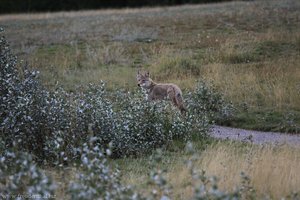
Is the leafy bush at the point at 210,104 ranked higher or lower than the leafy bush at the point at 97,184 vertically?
lower

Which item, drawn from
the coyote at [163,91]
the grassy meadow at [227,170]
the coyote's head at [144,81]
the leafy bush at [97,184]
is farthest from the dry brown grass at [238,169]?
the coyote's head at [144,81]

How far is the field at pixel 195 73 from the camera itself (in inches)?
374

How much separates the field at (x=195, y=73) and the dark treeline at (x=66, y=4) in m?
24.7

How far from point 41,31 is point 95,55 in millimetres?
14578

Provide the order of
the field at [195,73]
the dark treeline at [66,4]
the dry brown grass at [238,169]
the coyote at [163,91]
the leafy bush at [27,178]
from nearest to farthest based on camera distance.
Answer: the leafy bush at [27,178] → the dry brown grass at [238,169] → the field at [195,73] → the coyote at [163,91] → the dark treeline at [66,4]

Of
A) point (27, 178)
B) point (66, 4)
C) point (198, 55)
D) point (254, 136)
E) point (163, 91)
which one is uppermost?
point (27, 178)

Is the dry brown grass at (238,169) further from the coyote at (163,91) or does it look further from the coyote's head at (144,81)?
the coyote's head at (144,81)

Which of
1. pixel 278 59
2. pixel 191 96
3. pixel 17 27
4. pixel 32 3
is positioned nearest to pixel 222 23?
pixel 278 59

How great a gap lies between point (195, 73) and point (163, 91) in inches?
186

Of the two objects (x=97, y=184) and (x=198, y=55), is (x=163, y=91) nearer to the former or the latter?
(x=198, y=55)

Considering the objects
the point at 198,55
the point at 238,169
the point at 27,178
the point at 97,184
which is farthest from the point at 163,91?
the point at 97,184

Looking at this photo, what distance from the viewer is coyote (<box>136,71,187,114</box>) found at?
14.8m

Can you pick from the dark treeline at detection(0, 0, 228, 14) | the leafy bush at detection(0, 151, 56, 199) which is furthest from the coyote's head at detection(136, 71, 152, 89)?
the dark treeline at detection(0, 0, 228, 14)

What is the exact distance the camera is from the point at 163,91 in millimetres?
15562
